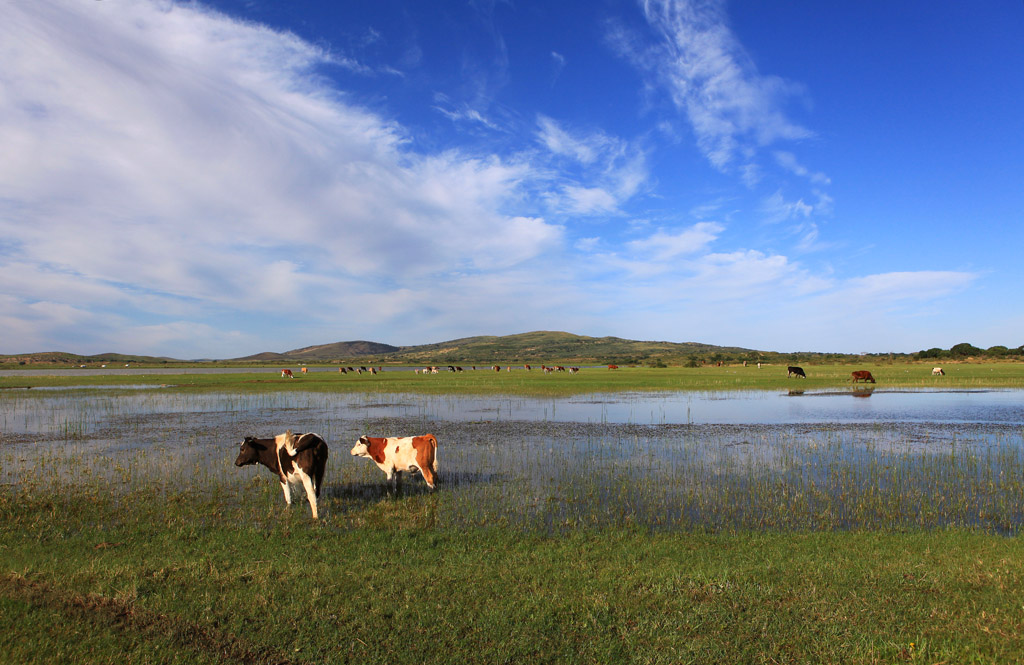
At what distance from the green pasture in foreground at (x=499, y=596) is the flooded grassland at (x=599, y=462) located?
5.25ft

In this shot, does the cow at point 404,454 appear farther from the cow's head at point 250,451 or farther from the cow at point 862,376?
the cow at point 862,376

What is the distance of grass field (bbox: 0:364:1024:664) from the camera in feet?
19.5

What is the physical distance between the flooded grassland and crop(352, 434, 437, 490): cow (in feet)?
1.76

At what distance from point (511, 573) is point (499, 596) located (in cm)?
78

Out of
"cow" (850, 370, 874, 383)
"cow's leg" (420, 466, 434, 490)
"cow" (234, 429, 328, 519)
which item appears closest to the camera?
"cow" (234, 429, 328, 519)

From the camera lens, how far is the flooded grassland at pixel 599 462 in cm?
1166

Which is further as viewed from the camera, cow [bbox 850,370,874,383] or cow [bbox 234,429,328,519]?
cow [bbox 850,370,874,383]

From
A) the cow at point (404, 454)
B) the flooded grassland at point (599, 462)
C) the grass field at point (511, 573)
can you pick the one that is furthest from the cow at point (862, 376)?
the cow at point (404, 454)

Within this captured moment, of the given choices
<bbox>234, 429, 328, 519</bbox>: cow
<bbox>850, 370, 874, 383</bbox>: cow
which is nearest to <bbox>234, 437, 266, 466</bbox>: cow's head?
<bbox>234, 429, 328, 519</bbox>: cow

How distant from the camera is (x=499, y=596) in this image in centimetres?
713

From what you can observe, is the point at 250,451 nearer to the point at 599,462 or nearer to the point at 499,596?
the point at 499,596

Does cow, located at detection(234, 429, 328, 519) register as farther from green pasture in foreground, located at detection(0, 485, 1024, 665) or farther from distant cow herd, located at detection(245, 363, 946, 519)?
green pasture in foreground, located at detection(0, 485, 1024, 665)

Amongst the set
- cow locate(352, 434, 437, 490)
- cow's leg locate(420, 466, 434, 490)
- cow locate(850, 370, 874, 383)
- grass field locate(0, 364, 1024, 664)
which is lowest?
grass field locate(0, 364, 1024, 664)

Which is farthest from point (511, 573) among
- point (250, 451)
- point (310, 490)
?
point (250, 451)
